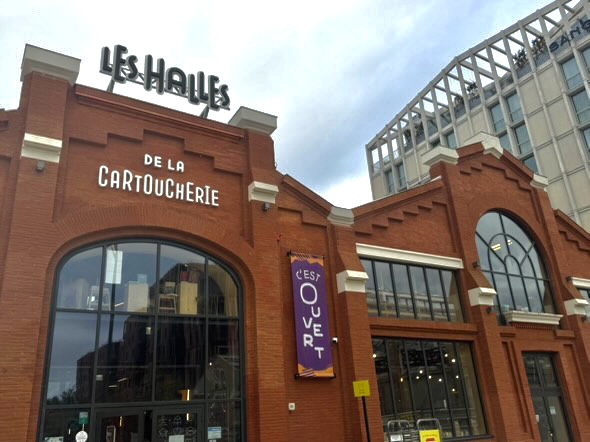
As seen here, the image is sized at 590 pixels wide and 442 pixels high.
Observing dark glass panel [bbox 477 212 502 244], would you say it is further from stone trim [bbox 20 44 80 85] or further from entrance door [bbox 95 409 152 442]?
stone trim [bbox 20 44 80 85]

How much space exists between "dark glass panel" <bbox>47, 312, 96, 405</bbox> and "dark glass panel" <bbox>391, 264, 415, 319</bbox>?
32.0 feet

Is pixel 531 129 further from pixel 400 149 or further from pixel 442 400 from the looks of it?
pixel 442 400

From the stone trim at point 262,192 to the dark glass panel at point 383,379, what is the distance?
5.56m

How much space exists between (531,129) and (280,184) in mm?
29114

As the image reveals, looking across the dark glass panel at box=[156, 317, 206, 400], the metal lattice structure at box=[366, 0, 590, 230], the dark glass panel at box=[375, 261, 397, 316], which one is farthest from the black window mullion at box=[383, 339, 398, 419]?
the metal lattice structure at box=[366, 0, 590, 230]

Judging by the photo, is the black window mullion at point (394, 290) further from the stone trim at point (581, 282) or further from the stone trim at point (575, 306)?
the stone trim at point (581, 282)

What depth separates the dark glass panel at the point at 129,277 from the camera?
12305 millimetres

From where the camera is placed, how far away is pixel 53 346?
443 inches

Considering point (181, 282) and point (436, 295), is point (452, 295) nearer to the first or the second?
point (436, 295)

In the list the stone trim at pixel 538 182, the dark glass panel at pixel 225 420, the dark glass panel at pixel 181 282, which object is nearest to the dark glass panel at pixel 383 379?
the dark glass panel at pixel 225 420

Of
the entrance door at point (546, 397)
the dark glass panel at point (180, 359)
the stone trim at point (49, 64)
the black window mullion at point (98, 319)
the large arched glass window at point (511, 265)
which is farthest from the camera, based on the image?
the large arched glass window at point (511, 265)

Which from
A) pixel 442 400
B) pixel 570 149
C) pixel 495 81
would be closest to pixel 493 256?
pixel 442 400

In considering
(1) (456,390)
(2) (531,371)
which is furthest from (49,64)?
(2) (531,371)

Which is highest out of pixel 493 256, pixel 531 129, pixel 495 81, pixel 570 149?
pixel 495 81
